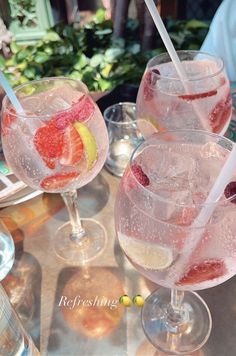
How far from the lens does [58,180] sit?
61cm

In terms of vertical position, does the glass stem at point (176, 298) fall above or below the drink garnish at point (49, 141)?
below

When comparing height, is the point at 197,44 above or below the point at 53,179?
below

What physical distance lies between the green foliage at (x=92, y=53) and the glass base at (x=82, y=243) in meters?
0.84

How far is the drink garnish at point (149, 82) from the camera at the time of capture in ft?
2.18

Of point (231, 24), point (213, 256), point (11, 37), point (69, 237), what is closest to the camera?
point (213, 256)

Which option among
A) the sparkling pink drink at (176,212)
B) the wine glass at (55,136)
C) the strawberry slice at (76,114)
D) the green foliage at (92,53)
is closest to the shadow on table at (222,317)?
the sparkling pink drink at (176,212)

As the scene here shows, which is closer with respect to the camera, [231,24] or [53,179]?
[53,179]

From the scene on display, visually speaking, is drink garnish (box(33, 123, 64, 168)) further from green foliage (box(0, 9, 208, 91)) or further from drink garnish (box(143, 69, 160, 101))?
green foliage (box(0, 9, 208, 91))

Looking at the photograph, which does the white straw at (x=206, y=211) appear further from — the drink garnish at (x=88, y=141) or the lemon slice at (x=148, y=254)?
the drink garnish at (x=88, y=141)

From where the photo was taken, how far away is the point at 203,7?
221 centimetres

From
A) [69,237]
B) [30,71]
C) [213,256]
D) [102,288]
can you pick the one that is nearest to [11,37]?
[30,71]

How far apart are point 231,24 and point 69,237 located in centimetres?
71

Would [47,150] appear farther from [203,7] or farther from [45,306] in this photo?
[203,7]

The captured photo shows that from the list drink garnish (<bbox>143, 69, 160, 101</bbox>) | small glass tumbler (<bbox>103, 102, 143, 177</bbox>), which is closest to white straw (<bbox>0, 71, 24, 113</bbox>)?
drink garnish (<bbox>143, 69, 160, 101</bbox>)
